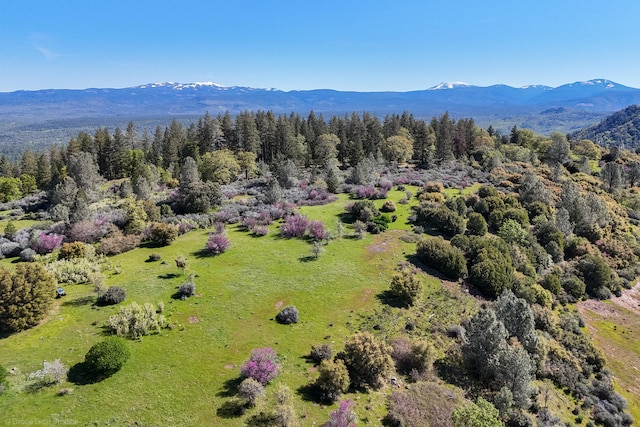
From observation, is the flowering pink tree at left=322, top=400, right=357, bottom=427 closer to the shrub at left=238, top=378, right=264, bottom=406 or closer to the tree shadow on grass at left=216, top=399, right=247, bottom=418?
the shrub at left=238, top=378, right=264, bottom=406

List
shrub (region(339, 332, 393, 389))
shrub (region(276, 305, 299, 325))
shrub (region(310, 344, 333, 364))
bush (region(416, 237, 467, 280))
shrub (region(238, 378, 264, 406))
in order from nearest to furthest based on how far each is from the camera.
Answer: shrub (region(238, 378, 264, 406)), shrub (region(339, 332, 393, 389)), shrub (region(310, 344, 333, 364)), shrub (region(276, 305, 299, 325)), bush (region(416, 237, 467, 280))

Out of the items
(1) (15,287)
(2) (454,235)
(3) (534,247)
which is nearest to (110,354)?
(1) (15,287)

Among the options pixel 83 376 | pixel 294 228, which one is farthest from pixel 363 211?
pixel 83 376

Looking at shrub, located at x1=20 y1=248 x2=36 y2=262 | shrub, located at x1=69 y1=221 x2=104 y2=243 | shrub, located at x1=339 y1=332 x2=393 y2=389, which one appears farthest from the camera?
shrub, located at x1=69 y1=221 x2=104 y2=243

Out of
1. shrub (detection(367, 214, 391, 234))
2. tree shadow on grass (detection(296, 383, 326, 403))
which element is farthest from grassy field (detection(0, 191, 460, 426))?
shrub (detection(367, 214, 391, 234))

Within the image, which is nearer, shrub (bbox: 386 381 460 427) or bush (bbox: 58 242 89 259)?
shrub (bbox: 386 381 460 427)

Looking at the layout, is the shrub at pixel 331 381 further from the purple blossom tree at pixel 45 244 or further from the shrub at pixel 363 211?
the purple blossom tree at pixel 45 244
